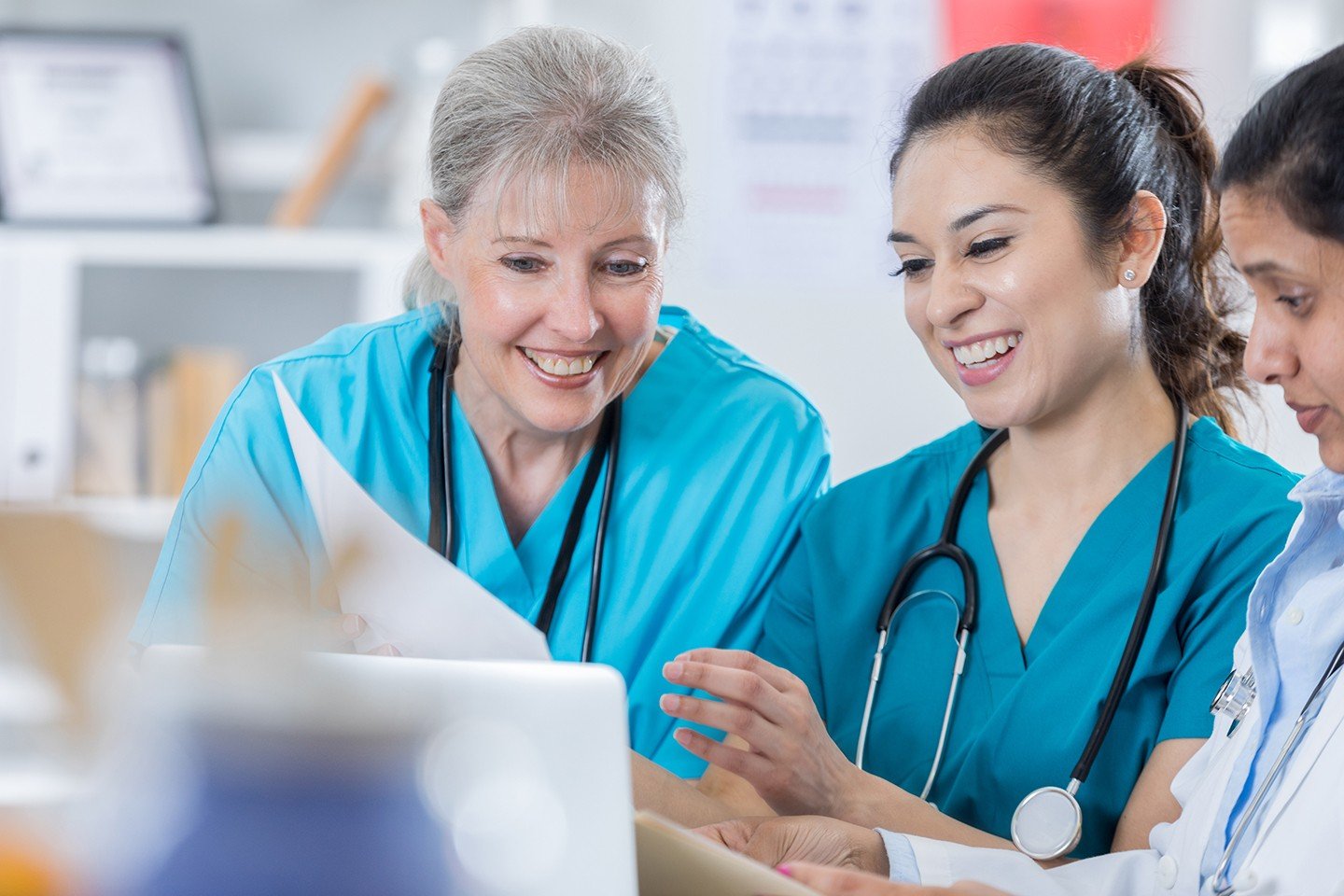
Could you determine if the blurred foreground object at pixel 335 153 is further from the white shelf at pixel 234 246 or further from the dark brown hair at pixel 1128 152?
the dark brown hair at pixel 1128 152

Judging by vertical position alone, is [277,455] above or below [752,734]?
above

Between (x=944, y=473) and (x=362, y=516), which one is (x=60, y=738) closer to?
(x=362, y=516)

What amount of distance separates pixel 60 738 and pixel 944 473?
1.13 m

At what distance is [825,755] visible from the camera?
1147mm

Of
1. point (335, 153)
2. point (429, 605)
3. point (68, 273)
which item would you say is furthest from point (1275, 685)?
point (68, 273)

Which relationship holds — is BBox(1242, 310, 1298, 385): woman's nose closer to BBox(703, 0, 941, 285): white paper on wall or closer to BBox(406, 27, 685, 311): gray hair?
BBox(406, 27, 685, 311): gray hair

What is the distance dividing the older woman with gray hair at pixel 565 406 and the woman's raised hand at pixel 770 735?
10.4 inches

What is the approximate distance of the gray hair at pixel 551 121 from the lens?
133cm

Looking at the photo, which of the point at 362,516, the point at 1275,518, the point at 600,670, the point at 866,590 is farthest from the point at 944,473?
the point at 600,670

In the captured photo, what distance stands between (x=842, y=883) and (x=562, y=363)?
776mm

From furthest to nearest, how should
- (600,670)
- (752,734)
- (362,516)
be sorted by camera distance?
(362,516) < (752,734) < (600,670)

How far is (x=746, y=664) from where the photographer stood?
3.72ft

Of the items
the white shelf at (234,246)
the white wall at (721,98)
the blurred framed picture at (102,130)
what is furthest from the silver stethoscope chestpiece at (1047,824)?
the blurred framed picture at (102,130)

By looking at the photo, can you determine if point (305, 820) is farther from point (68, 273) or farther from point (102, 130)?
point (102, 130)
